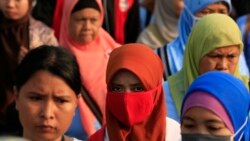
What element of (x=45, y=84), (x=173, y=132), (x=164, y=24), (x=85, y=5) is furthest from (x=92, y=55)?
(x=45, y=84)

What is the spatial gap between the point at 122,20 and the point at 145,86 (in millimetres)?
2814

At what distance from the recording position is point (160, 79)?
502cm

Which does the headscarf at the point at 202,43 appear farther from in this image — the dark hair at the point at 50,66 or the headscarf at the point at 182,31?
the dark hair at the point at 50,66

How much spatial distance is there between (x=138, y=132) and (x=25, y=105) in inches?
24.7

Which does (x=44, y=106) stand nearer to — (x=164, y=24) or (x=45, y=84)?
(x=45, y=84)

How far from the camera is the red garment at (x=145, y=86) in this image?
4.76 meters

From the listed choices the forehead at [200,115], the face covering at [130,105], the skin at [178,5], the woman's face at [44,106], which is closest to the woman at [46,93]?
the woman's face at [44,106]

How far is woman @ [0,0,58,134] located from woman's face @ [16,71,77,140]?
1835mm

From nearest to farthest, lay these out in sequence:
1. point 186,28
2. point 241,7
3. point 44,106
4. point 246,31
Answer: point 44,106 → point 186,28 → point 246,31 → point 241,7

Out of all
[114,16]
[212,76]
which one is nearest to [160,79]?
[212,76]

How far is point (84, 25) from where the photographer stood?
6.59m

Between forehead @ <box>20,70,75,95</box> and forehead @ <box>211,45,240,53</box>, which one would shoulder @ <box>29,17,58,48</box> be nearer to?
forehead @ <box>211,45,240,53</box>

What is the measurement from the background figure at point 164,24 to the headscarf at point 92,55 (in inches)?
23.0

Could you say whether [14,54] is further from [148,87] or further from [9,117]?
[148,87]
